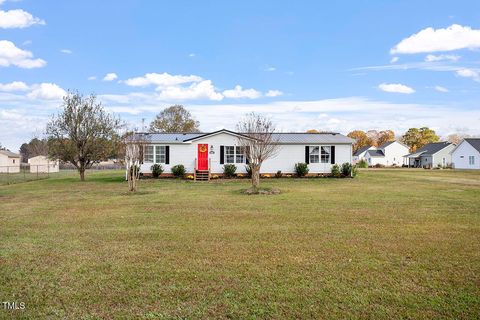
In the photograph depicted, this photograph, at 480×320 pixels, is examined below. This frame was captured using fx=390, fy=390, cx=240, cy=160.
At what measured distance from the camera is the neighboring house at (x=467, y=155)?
169 feet

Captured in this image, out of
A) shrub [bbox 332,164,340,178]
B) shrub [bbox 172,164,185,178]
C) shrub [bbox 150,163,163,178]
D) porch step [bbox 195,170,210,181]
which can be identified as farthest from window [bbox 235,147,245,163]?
shrub [bbox 332,164,340,178]

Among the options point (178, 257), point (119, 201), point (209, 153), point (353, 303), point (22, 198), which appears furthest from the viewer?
point (209, 153)

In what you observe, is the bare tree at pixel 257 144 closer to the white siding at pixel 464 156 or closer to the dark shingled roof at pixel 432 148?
the white siding at pixel 464 156

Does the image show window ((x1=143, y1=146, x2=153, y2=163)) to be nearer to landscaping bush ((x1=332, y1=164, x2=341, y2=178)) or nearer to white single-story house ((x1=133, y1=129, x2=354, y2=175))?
white single-story house ((x1=133, y1=129, x2=354, y2=175))

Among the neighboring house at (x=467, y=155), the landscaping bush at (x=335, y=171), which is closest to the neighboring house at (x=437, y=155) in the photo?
the neighboring house at (x=467, y=155)

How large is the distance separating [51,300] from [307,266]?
336 centimetres

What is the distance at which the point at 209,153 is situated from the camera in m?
25.2

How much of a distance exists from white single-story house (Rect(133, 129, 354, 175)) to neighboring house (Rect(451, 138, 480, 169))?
34.6 metres

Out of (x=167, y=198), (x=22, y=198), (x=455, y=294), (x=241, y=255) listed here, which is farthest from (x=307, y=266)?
(x=22, y=198)

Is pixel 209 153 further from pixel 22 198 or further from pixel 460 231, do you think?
pixel 460 231

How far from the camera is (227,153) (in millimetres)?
25391

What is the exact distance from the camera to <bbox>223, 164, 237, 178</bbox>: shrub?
2478cm

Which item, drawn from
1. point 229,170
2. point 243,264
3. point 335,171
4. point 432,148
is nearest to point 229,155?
point 229,170

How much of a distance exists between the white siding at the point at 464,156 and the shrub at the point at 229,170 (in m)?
40.9
